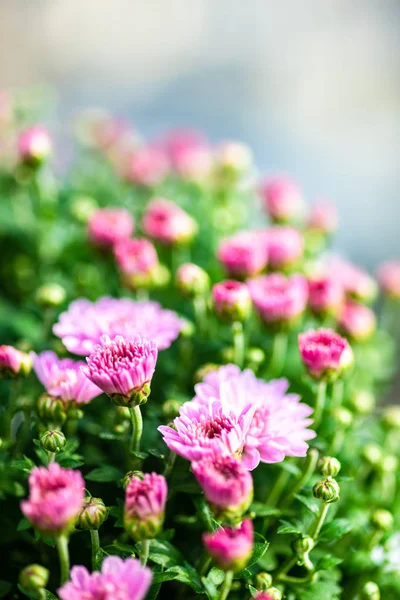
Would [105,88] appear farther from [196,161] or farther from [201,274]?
[201,274]

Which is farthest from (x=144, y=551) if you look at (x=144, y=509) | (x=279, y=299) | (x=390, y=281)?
(x=390, y=281)

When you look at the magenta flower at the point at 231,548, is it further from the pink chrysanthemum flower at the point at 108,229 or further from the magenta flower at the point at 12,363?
the pink chrysanthemum flower at the point at 108,229

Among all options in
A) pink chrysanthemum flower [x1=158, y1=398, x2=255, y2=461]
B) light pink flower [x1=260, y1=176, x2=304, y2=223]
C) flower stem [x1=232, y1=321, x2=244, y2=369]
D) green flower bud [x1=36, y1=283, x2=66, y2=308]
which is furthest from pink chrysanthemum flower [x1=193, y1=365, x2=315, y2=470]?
light pink flower [x1=260, y1=176, x2=304, y2=223]

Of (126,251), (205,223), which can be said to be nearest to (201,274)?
(126,251)

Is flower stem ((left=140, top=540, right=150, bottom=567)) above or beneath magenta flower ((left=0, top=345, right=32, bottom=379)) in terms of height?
beneath

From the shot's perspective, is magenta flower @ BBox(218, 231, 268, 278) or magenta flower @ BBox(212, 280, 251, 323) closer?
magenta flower @ BBox(212, 280, 251, 323)

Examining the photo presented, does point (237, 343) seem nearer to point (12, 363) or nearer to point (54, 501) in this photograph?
point (12, 363)

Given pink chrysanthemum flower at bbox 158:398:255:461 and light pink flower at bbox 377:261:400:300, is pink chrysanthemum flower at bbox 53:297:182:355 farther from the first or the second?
light pink flower at bbox 377:261:400:300
